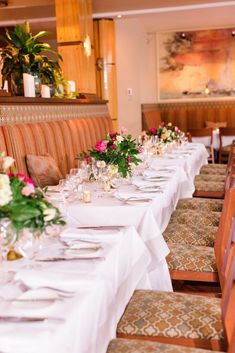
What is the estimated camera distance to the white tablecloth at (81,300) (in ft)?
4.15

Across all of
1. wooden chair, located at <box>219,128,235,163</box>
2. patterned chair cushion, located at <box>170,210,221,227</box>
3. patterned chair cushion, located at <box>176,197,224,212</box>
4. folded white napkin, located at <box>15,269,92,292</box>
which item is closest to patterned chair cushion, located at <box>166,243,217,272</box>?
patterned chair cushion, located at <box>170,210,221,227</box>

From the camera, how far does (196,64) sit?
40.2 feet

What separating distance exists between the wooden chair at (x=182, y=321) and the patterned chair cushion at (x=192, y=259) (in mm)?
692

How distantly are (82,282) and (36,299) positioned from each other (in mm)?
187

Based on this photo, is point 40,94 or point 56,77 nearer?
point 40,94

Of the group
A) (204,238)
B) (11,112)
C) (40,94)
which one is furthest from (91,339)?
(40,94)

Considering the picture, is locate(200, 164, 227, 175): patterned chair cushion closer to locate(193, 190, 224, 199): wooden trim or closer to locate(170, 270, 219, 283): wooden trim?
locate(193, 190, 224, 199): wooden trim

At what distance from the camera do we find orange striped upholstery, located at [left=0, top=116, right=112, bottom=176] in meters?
4.23

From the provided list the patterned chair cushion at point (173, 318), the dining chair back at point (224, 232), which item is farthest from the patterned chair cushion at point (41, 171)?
the patterned chair cushion at point (173, 318)

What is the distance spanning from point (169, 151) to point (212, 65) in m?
6.89

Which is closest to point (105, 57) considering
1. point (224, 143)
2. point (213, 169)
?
point (224, 143)

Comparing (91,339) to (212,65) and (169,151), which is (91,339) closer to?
(169,151)

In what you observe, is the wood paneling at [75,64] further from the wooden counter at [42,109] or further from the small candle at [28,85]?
the small candle at [28,85]

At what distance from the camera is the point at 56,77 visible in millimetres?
6137
